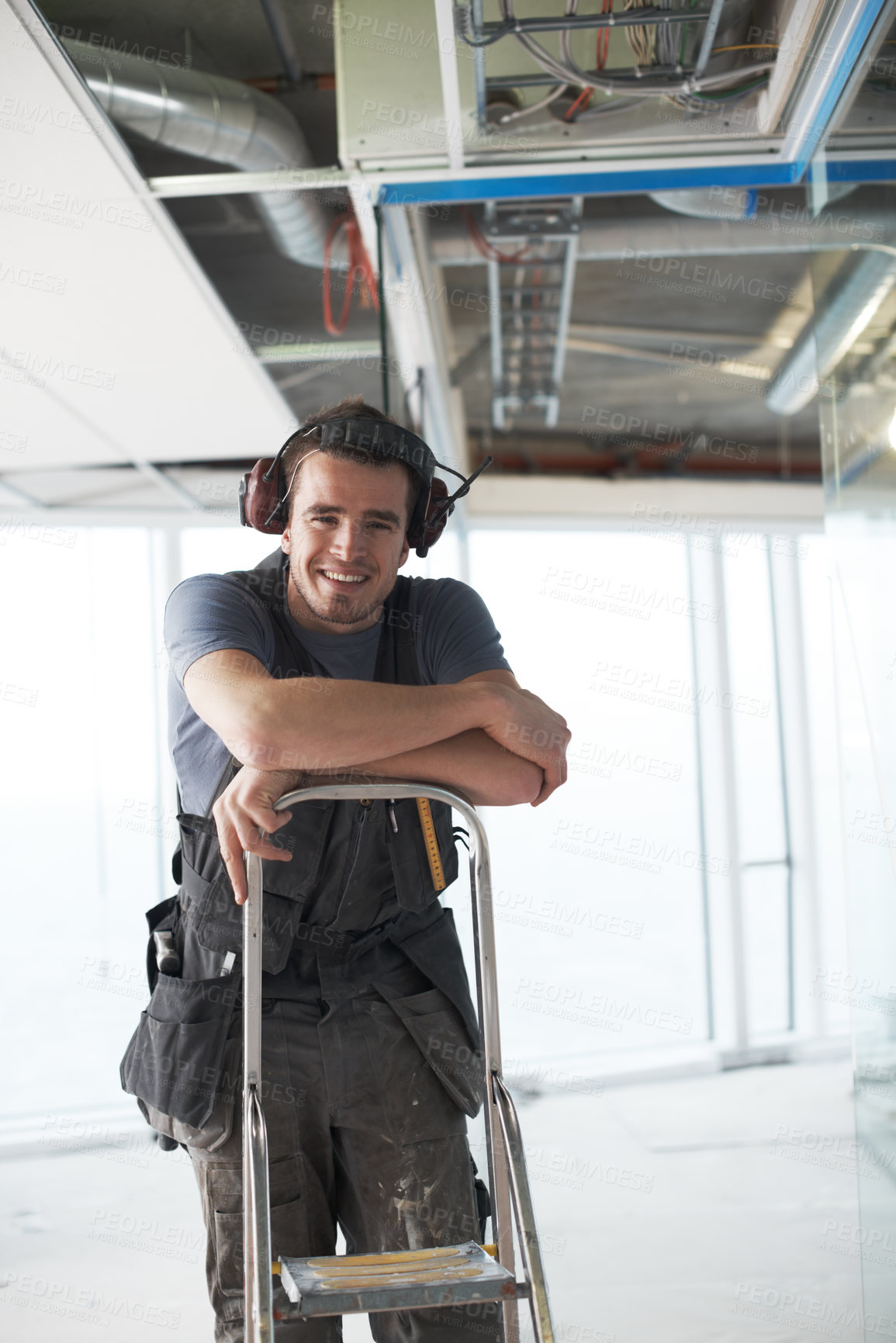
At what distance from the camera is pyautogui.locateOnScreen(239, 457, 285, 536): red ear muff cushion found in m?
1.79

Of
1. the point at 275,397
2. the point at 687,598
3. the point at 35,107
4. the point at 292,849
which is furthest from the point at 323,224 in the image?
the point at 687,598

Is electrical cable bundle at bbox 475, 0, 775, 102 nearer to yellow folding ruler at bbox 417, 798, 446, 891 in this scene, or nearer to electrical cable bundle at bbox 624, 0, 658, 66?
electrical cable bundle at bbox 624, 0, 658, 66

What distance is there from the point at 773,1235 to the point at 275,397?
3.48 metres

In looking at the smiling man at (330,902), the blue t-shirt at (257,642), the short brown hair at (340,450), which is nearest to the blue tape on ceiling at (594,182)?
the short brown hair at (340,450)

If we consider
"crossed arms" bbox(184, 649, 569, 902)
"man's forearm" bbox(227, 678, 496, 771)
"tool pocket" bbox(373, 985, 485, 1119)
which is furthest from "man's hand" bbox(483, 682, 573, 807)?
"tool pocket" bbox(373, 985, 485, 1119)

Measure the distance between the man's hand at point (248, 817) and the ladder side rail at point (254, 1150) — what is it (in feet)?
0.07

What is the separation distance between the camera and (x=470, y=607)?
1.77m

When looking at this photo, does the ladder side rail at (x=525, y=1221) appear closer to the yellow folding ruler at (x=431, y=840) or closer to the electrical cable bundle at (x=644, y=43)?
the yellow folding ruler at (x=431, y=840)

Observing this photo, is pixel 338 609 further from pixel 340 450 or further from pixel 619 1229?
pixel 619 1229

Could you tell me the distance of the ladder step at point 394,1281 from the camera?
3.90ft

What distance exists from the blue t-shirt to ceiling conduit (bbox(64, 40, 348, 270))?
53.5 inches

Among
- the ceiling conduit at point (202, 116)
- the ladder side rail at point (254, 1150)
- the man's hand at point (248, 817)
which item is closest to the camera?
the ladder side rail at point (254, 1150)

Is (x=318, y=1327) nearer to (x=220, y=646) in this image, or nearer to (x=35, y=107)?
(x=220, y=646)

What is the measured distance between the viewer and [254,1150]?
1.29 metres
